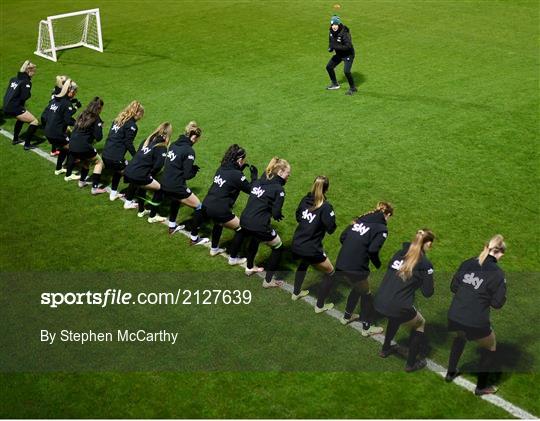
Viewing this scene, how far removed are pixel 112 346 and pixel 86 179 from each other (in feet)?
19.0

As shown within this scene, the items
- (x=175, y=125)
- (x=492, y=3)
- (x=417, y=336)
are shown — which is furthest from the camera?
(x=492, y=3)

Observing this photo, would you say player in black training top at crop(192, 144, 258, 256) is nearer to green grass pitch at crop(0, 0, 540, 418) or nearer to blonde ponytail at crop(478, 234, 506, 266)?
green grass pitch at crop(0, 0, 540, 418)

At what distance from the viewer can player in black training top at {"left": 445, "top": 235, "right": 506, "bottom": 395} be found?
8695mm

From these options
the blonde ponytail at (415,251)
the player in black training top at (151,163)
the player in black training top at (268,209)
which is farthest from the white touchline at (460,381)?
the player in black training top at (151,163)

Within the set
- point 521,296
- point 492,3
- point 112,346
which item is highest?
point 492,3

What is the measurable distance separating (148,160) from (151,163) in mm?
81

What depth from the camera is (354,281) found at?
33.1 ft

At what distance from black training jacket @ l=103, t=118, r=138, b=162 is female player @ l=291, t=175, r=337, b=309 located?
14.5 feet

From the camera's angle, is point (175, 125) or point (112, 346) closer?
point (112, 346)

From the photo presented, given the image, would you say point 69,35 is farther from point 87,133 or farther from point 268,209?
point 268,209

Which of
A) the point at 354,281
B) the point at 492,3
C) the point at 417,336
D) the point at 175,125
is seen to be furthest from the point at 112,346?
the point at 492,3

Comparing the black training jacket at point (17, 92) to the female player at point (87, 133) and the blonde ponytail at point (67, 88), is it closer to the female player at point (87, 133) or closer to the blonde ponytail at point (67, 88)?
the blonde ponytail at point (67, 88)

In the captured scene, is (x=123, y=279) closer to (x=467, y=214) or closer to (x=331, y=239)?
(x=331, y=239)

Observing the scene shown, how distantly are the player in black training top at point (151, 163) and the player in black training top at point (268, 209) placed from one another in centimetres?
237
